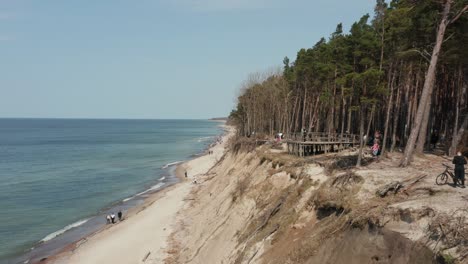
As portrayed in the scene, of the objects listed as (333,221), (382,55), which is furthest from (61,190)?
(333,221)

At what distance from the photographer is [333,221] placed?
1558 cm

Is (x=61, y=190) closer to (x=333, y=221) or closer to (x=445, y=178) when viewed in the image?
(x=333, y=221)

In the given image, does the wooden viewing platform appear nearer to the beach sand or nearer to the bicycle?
the beach sand

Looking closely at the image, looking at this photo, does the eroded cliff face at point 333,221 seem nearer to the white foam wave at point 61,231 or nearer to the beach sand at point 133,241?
the beach sand at point 133,241

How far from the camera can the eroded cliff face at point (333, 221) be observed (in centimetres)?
1177

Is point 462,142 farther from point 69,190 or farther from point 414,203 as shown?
point 69,190

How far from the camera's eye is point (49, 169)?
77625mm

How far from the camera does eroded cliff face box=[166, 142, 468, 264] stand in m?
11.8

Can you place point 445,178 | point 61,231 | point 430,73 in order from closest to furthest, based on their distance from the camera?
point 445,178
point 430,73
point 61,231

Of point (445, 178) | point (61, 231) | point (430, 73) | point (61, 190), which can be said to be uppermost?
point (430, 73)

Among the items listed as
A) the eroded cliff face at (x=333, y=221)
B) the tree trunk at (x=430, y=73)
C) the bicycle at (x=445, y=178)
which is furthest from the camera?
the tree trunk at (x=430, y=73)

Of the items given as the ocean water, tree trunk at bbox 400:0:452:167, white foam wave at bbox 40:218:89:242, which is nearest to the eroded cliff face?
tree trunk at bbox 400:0:452:167

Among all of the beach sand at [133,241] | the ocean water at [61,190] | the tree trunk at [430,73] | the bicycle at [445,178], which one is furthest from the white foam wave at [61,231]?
the bicycle at [445,178]

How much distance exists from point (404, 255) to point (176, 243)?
20.3 m
